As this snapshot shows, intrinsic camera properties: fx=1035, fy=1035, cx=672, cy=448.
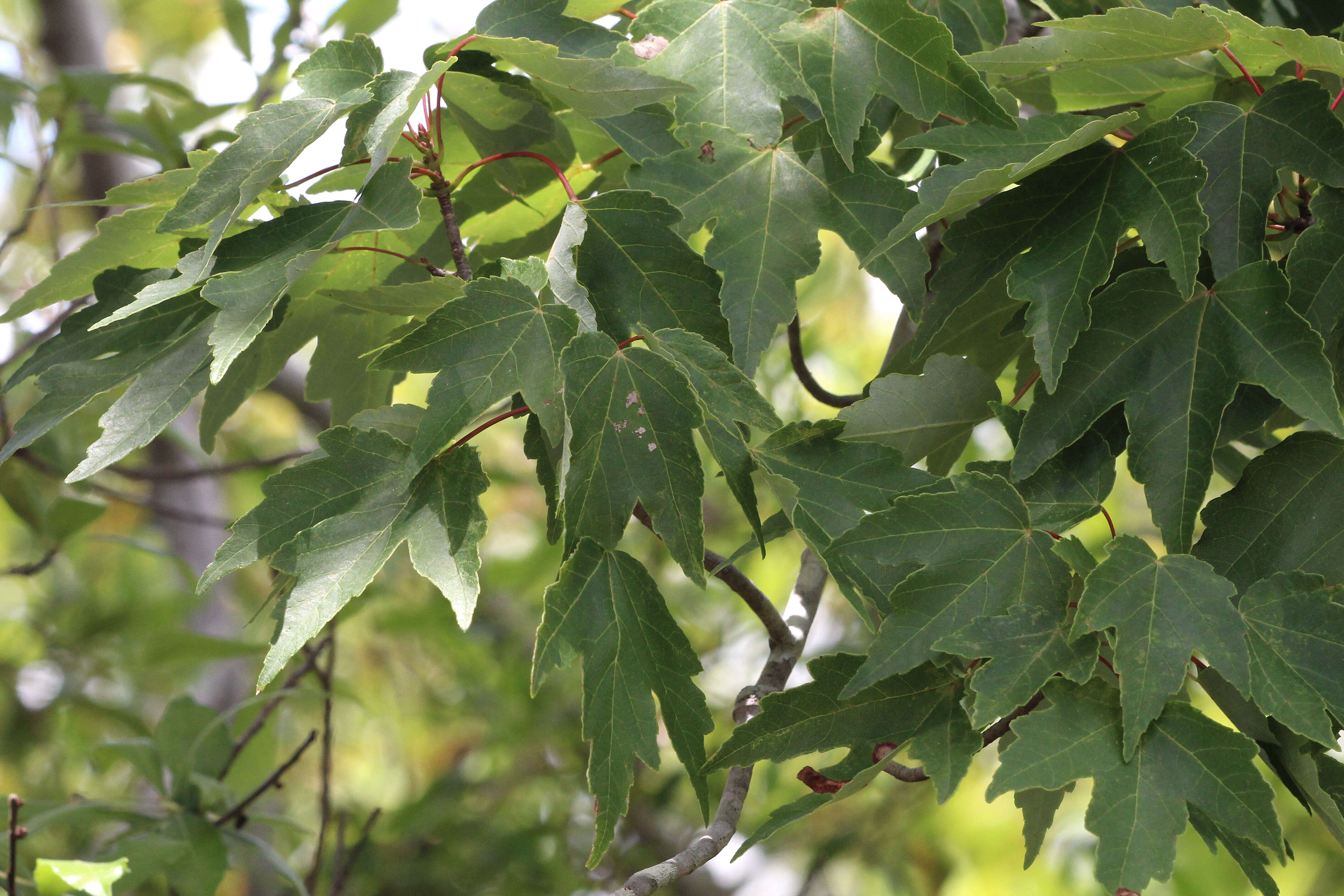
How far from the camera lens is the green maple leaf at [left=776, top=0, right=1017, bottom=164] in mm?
545

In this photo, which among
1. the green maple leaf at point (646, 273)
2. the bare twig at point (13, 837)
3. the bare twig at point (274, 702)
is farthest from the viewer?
the bare twig at point (274, 702)

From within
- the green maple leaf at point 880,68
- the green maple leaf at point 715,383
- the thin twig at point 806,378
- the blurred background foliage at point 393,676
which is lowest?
the blurred background foliage at point 393,676

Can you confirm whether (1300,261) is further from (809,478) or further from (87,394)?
(87,394)

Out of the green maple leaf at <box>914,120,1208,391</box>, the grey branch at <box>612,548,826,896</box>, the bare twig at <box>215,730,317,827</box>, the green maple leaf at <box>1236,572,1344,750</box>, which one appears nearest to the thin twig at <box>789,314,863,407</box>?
the grey branch at <box>612,548,826,896</box>

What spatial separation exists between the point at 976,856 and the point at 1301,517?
1.16m

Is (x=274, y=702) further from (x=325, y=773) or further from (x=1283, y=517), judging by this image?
(x=1283, y=517)

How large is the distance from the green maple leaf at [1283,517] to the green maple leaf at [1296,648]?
3 cm

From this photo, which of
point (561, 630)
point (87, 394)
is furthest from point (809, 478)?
point (87, 394)

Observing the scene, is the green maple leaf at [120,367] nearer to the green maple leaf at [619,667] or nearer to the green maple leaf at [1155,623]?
the green maple leaf at [619,667]

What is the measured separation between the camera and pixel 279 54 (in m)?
1.37

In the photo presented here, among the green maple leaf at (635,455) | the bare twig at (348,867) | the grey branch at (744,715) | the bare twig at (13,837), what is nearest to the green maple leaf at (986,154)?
the green maple leaf at (635,455)

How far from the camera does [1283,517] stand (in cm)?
52

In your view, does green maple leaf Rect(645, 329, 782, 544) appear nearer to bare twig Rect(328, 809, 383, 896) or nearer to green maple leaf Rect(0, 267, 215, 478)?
green maple leaf Rect(0, 267, 215, 478)

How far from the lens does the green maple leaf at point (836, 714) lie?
0.53m
